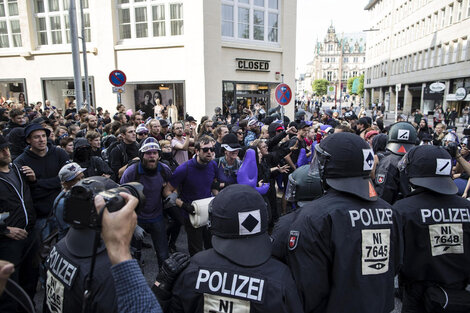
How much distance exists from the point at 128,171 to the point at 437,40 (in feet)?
138

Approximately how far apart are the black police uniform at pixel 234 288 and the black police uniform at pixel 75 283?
0.36 m

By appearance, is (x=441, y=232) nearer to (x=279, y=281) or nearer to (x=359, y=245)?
(x=359, y=245)

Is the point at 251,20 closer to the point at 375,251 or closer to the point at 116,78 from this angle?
the point at 116,78

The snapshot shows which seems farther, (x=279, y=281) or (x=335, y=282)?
(x=335, y=282)

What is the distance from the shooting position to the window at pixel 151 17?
636 inches

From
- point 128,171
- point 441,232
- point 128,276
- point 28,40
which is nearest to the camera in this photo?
point 128,276

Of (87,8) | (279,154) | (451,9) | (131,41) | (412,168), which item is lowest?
(279,154)

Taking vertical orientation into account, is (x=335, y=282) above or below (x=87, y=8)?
below

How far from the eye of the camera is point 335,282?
5.96 ft

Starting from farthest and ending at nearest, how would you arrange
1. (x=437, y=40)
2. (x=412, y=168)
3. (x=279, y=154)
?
(x=437, y=40)
(x=279, y=154)
(x=412, y=168)

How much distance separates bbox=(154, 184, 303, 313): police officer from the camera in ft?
5.30

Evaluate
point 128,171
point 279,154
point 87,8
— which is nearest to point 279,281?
point 128,171

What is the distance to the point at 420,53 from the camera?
133 feet

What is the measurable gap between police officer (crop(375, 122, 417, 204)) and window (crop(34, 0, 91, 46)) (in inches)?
715
